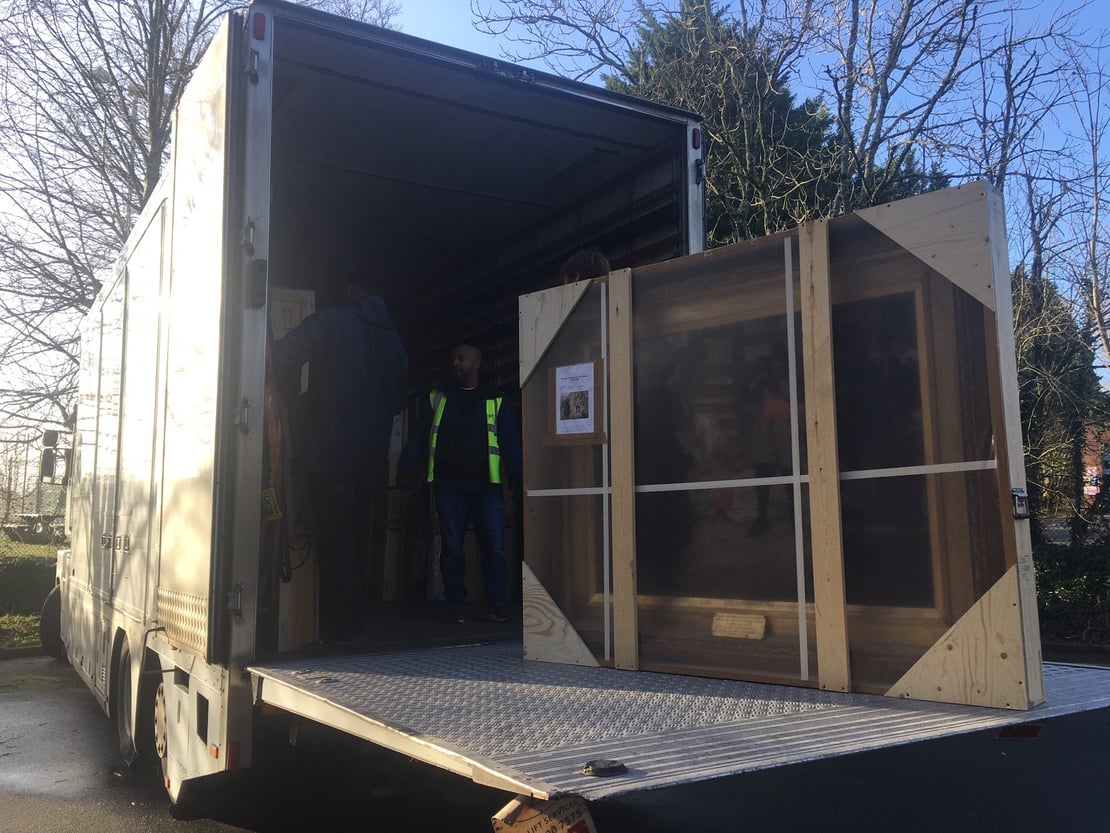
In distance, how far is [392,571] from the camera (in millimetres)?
6637

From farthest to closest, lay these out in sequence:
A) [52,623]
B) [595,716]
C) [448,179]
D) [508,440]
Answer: [52,623] → [448,179] → [508,440] → [595,716]

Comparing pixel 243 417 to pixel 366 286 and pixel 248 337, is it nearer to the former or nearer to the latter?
pixel 248 337

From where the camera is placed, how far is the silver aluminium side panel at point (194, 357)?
11.1ft

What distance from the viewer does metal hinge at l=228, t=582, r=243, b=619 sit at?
3.27 m

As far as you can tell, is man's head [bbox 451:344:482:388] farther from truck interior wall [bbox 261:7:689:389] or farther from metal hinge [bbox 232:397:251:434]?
metal hinge [bbox 232:397:251:434]

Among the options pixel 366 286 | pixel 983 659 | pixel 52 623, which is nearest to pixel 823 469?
pixel 983 659

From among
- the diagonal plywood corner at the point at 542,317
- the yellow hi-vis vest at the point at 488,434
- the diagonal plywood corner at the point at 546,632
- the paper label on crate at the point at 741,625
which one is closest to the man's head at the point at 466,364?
the yellow hi-vis vest at the point at 488,434

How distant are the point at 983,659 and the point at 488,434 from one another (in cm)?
322

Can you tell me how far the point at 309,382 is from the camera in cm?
423

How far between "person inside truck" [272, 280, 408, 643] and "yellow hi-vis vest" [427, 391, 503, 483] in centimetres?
86

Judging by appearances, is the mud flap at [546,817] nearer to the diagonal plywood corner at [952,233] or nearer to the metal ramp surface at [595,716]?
the metal ramp surface at [595,716]

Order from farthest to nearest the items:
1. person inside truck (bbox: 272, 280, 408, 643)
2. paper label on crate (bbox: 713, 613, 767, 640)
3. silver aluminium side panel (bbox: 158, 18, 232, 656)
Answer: person inside truck (bbox: 272, 280, 408, 643)
silver aluminium side panel (bbox: 158, 18, 232, 656)
paper label on crate (bbox: 713, 613, 767, 640)

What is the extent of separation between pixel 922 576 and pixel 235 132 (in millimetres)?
2824

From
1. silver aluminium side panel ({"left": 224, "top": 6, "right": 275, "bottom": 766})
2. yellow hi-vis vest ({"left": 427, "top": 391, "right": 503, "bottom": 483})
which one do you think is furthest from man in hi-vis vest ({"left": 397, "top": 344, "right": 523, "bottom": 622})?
silver aluminium side panel ({"left": 224, "top": 6, "right": 275, "bottom": 766})
